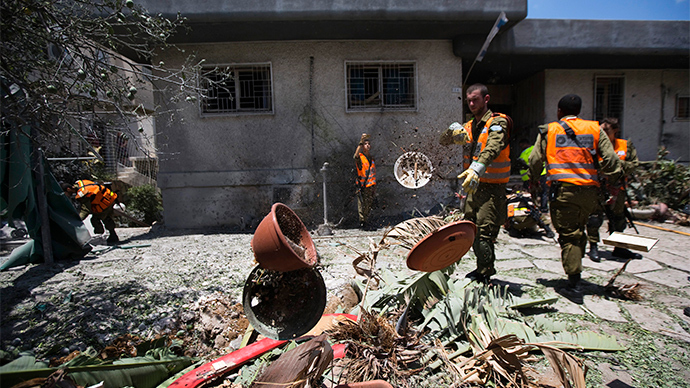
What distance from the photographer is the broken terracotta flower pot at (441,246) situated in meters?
1.99

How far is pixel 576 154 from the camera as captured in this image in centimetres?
331

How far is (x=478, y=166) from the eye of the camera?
3018mm

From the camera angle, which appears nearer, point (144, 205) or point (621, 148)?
point (621, 148)

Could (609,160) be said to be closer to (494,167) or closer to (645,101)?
(494,167)

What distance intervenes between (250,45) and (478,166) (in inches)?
244

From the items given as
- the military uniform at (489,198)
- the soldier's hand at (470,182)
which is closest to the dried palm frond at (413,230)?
the soldier's hand at (470,182)

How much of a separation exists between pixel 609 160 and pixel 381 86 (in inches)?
202

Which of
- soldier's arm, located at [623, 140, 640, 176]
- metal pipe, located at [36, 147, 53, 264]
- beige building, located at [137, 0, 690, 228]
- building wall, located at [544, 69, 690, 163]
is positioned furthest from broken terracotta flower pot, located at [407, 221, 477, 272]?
building wall, located at [544, 69, 690, 163]

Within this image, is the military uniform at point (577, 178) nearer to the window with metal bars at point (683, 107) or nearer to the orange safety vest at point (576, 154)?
the orange safety vest at point (576, 154)

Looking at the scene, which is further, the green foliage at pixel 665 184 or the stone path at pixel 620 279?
the green foliage at pixel 665 184

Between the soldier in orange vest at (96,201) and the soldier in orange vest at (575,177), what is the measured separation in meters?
6.84

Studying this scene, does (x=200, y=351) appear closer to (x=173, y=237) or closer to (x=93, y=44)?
(x=93, y=44)

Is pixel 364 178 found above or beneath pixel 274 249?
above

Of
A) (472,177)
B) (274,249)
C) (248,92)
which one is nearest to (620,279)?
(472,177)
